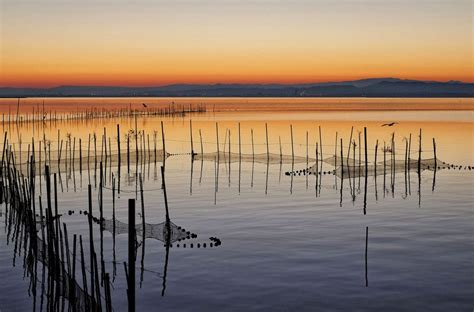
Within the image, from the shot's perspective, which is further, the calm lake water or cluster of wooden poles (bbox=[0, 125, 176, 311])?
the calm lake water

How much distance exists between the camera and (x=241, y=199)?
22.9 m

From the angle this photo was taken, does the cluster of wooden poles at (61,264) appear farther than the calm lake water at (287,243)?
No

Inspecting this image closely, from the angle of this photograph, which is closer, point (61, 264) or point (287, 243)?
point (61, 264)

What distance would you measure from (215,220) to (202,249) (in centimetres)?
365

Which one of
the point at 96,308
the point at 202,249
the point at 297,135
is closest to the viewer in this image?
the point at 96,308

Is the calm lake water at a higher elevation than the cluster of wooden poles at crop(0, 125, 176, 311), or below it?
below

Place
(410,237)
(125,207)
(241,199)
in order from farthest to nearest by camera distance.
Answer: (241,199), (125,207), (410,237)

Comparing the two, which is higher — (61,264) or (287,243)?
(61,264)

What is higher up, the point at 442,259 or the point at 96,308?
the point at 96,308

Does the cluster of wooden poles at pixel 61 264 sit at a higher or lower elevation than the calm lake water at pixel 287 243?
higher

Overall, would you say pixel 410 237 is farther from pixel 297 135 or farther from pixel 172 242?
pixel 297 135

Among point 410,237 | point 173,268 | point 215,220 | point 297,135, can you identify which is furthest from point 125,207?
point 297,135

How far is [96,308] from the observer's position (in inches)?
336

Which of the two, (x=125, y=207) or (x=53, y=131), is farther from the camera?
(x=53, y=131)
